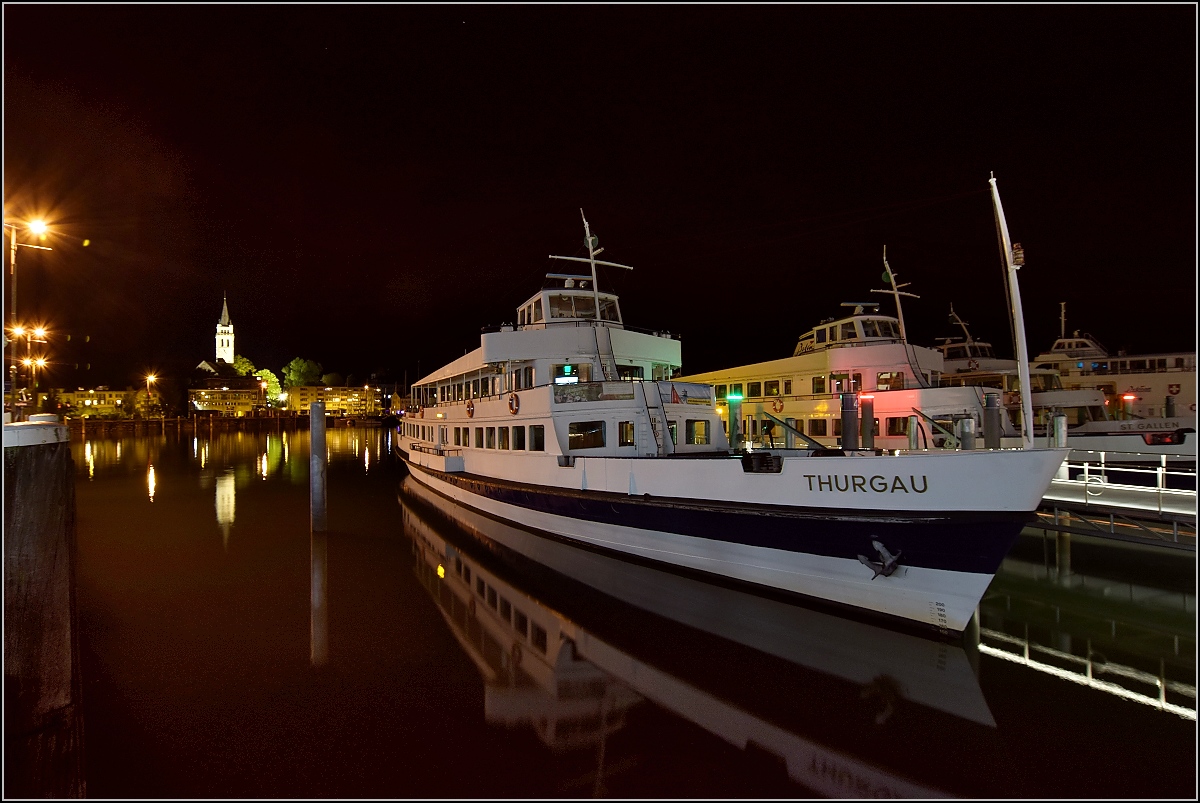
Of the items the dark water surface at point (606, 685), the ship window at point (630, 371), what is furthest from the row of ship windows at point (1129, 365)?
the ship window at point (630, 371)

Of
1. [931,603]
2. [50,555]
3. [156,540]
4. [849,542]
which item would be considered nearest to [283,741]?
[50,555]

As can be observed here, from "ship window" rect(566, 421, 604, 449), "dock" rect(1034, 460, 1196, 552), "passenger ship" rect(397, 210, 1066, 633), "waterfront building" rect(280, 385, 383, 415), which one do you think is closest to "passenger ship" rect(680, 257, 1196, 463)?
"dock" rect(1034, 460, 1196, 552)

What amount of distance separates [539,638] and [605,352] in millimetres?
9689

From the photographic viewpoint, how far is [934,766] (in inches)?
281

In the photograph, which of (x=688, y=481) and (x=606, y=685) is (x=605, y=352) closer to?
(x=688, y=481)

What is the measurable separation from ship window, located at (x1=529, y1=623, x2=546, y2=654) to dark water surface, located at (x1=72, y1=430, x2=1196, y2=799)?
0.11 meters

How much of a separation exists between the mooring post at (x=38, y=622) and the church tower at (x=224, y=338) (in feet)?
703

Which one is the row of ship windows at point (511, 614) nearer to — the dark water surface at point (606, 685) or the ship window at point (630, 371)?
the dark water surface at point (606, 685)

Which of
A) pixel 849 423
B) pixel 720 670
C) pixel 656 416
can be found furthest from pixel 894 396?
pixel 720 670

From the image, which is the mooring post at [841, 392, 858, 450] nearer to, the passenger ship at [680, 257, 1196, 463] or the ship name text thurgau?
the ship name text thurgau

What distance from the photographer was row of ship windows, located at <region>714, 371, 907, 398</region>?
87.0 feet

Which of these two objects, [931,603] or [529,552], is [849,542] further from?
[529,552]

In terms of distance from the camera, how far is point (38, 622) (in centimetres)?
765

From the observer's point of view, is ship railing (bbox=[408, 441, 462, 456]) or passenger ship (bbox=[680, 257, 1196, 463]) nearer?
passenger ship (bbox=[680, 257, 1196, 463])
